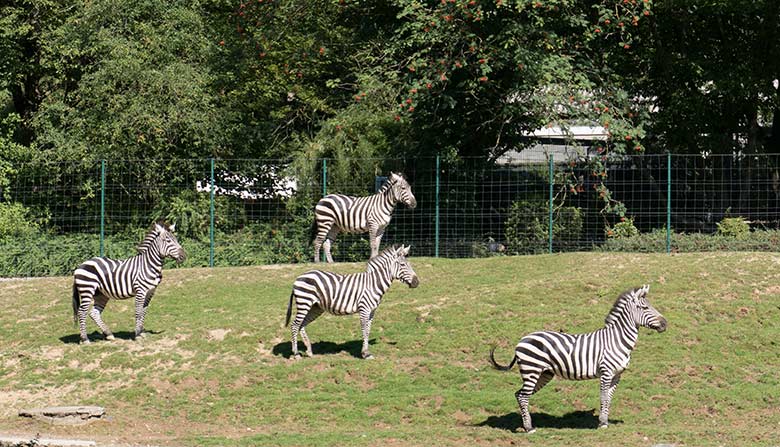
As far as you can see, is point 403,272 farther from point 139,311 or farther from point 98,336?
point 98,336

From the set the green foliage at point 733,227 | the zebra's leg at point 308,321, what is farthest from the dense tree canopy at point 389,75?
the zebra's leg at point 308,321

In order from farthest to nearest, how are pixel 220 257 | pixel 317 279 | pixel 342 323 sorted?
pixel 220 257 < pixel 342 323 < pixel 317 279

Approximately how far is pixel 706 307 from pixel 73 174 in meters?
16.8

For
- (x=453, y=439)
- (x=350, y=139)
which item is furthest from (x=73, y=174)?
(x=453, y=439)

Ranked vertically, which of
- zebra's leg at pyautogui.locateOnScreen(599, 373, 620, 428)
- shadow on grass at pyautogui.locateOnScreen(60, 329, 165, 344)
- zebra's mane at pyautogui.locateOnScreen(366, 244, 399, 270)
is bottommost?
zebra's leg at pyautogui.locateOnScreen(599, 373, 620, 428)

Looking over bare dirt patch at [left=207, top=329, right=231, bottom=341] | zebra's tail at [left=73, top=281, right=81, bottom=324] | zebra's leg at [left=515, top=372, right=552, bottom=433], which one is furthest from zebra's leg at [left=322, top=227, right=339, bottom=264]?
zebra's leg at [left=515, top=372, right=552, bottom=433]

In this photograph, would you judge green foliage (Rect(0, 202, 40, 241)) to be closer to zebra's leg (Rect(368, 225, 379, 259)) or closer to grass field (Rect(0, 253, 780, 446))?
grass field (Rect(0, 253, 780, 446))

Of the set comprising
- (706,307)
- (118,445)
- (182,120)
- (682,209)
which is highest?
(182,120)

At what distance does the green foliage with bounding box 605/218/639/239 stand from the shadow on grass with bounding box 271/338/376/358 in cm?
944

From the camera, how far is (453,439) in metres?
16.1

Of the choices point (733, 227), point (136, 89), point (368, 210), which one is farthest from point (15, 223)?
point (733, 227)

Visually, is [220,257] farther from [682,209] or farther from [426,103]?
[682,209]

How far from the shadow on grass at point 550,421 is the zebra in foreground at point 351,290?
10.9 feet

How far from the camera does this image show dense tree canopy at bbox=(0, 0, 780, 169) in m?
28.5
